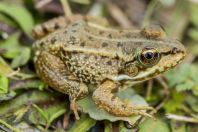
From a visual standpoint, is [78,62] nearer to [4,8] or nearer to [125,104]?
[125,104]

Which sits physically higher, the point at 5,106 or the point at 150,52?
the point at 150,52

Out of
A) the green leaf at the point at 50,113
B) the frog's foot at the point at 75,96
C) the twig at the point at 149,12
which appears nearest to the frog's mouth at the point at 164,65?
the frog's foot at the point at 75,96

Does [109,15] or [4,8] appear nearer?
[4,8]

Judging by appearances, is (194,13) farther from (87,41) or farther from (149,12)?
(87,41)

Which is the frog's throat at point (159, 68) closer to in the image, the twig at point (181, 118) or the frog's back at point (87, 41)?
the frog's back at point (87, 41)

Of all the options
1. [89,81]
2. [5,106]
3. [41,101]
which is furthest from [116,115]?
[5,106]

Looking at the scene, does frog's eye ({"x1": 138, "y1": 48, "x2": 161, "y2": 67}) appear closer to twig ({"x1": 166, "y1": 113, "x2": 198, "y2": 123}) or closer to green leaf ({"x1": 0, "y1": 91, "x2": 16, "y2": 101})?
twig ({"x1": 166, "y1": 113, "x2": 198, "y2": 123})

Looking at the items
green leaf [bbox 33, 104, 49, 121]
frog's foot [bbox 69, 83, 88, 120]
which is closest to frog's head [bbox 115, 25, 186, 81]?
frog's foot [bbox 69, 83, 88, 120]
